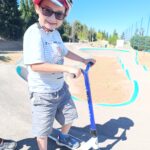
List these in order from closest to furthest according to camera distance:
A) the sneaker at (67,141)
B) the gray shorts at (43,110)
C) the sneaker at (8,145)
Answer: the gray shorts at (43,110) → the sneaker at (8,145) → the sneaker at (67,141)

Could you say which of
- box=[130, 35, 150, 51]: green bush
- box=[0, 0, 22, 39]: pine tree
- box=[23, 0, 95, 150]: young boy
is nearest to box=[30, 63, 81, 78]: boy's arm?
box=[23, 0, 95, 150]: young boy

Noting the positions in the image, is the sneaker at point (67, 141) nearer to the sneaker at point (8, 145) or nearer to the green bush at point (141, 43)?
the sneaker at point (8, 145)

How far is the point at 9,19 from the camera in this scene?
3572 centimetres

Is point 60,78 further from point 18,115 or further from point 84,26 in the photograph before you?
point 84,26

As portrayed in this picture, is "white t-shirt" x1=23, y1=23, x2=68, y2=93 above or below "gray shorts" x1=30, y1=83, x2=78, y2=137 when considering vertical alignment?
above

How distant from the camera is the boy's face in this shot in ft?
8.82

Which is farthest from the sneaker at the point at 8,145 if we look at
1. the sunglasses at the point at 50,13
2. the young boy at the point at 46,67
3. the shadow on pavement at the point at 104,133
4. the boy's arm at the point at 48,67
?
the sunglasses at the point at 50,13

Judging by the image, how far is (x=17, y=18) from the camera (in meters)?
36.7

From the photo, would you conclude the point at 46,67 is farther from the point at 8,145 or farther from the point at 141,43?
the point at 141,43

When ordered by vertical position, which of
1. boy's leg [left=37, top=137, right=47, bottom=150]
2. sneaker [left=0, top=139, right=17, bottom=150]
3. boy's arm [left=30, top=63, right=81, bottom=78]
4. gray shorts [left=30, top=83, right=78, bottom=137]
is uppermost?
boy's arm [left=30, top=63, right=81, bottom=78]

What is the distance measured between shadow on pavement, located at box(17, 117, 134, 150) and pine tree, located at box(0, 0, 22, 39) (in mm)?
33544

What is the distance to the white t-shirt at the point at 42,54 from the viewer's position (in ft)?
8.68

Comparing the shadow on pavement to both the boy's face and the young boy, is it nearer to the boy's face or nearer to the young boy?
the young boy

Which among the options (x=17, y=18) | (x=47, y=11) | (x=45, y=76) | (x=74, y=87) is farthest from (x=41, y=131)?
(x=17, y=18)
